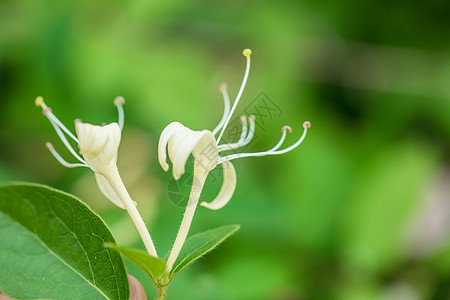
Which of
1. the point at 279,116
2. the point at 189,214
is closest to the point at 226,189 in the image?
the point at 189,214

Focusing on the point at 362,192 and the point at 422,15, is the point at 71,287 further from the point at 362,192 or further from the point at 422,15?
the point at 422,15

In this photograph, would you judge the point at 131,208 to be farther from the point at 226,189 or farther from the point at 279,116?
the point at 279,116

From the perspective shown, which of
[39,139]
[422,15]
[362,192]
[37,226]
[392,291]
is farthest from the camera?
[422,15]

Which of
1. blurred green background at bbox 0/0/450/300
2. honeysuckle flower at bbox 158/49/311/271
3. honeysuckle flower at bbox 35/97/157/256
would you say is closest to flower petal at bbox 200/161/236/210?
honeysuckle flower at bbox 158/49/311/271

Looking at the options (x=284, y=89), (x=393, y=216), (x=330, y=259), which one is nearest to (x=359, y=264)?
(x=330, y=259)

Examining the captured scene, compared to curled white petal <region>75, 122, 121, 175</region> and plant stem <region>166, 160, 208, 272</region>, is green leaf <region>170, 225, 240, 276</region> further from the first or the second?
curled white petal <region>75, 122, 121, 175</region>
